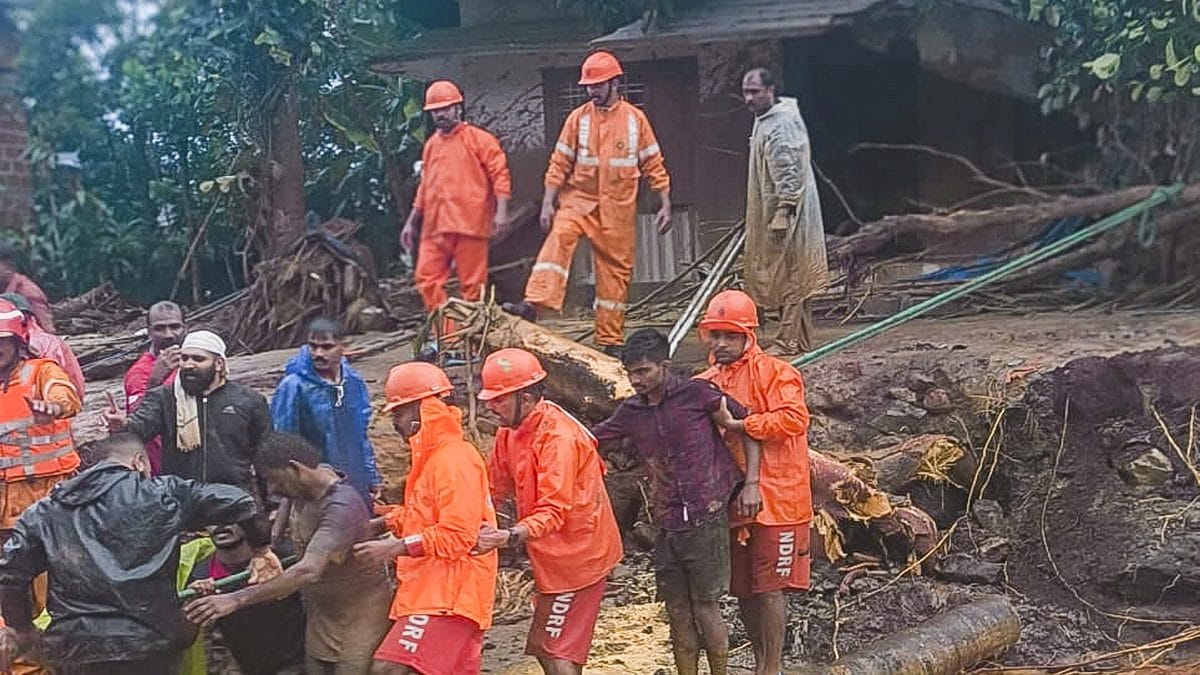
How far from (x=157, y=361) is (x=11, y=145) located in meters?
1.56

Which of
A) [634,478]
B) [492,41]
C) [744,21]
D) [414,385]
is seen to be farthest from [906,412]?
[492,41]

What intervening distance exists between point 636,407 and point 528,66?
6.00m

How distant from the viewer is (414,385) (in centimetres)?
482

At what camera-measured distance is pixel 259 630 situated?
5.47m

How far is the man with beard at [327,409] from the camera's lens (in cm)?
576

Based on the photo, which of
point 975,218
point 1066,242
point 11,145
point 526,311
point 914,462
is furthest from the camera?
point 1066,242

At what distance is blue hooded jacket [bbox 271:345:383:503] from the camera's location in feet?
18.9

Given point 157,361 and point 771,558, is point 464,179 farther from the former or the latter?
point 771,558

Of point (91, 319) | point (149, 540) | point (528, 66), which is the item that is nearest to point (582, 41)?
point (528, 66)

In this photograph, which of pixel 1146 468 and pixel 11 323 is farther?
pixel 1146 468

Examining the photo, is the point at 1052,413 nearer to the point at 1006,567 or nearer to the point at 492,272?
the point at 1006,567

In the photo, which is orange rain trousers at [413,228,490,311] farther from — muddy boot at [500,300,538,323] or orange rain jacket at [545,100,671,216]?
orange rain jacket at [545,100,671,216]

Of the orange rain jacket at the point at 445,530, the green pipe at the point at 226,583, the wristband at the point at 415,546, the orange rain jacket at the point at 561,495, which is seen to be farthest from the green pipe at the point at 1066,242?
the green pipe at the point at 226,583

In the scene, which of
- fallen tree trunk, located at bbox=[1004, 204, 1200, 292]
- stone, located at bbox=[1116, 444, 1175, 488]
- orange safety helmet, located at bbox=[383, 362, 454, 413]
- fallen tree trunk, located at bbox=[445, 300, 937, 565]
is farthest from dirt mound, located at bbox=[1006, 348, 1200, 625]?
orange safety helmet, located at bbox=[383, 362, 454, 413]
